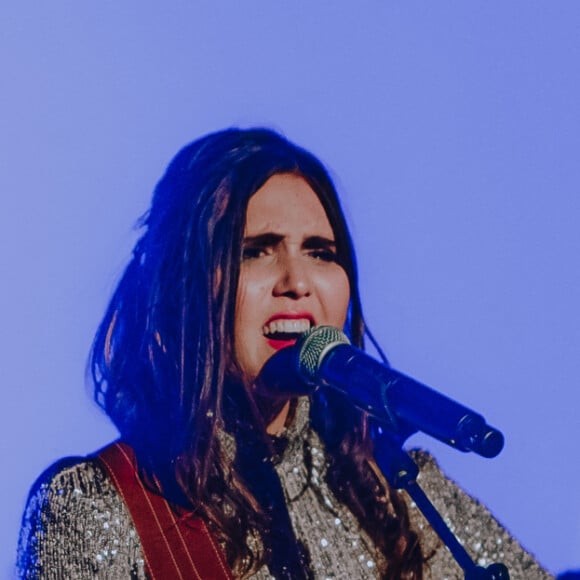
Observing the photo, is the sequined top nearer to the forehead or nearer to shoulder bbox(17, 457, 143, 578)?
shoulder bbox(17, 457, 143, 578)

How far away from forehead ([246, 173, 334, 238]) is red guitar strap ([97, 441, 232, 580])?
0.43 meters

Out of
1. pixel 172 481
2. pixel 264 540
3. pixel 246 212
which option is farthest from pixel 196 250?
pixel 264 540

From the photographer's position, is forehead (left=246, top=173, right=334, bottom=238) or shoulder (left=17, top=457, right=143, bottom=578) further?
forehead (left=246, top=173, right=334, bottom=238)

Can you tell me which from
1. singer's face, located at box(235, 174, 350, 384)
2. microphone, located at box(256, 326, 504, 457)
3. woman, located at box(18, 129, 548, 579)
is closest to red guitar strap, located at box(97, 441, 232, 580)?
woman, located at box(18, 129, 548, 579)

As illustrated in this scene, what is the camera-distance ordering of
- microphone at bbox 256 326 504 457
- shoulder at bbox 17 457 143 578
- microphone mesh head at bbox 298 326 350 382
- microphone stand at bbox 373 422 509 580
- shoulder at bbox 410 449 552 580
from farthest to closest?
shoulder at bbox 410 449 552 580 < shoulder at bbox 17 457 143 578 < microphone mesh head at bbox 298 326 350 382 < microphone stand at bbox 373 422 509 580 < microphone at bbox 256 326 504 457

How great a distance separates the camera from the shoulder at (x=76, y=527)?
1432mm

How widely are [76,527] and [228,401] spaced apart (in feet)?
1.04

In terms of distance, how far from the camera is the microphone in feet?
3.24

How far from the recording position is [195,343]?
1.57m

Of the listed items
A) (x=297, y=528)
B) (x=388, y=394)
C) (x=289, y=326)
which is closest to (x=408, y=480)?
(x=388, y=394)

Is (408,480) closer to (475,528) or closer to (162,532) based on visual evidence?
(162,532)

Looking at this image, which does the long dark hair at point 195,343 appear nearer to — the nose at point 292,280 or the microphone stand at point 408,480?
the nose at point 292,280

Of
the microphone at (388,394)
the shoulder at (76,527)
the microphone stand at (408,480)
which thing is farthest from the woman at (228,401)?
the microphone stand at (408,480)

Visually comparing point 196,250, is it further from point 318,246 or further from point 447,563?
point 447,563
